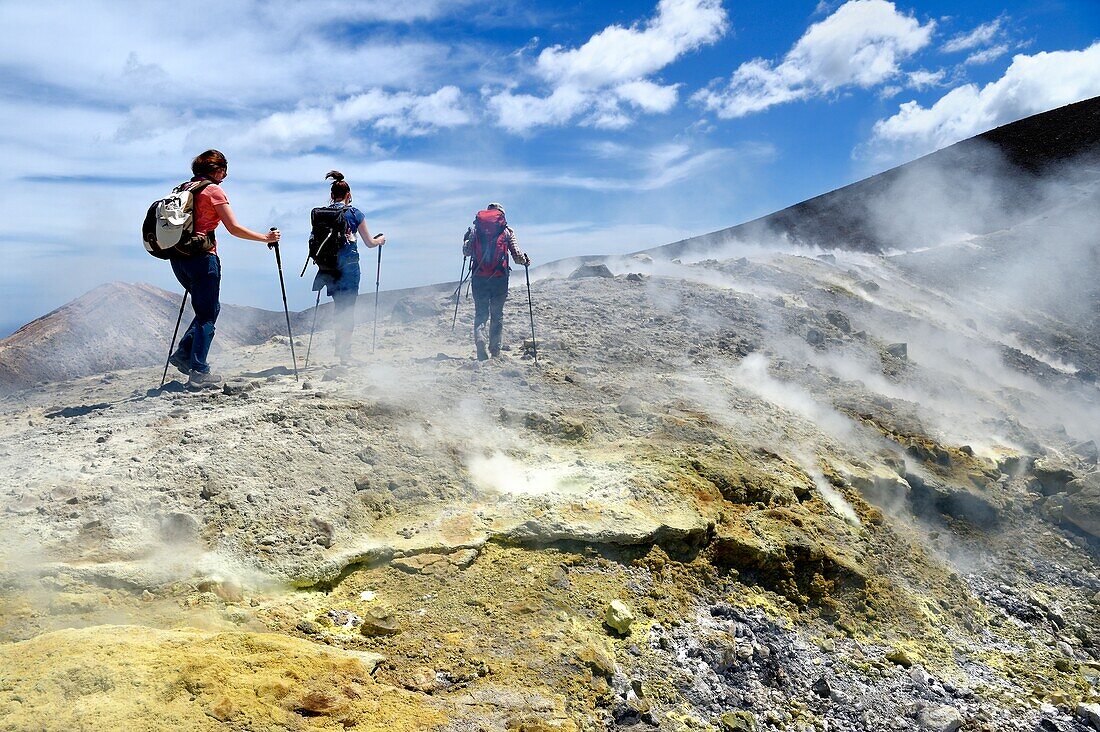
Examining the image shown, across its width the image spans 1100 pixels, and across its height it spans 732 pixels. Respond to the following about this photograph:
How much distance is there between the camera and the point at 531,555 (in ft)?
14.3

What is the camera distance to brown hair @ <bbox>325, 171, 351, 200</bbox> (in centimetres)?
730

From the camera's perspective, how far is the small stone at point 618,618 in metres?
4.00

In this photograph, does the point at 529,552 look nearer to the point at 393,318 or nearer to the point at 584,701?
the point at 584,701

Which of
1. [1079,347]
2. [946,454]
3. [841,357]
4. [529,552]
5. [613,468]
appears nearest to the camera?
[529,552]

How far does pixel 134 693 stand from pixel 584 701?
1972mm

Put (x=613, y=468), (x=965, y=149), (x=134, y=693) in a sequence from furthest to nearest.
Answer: (x=965, y=149), (x=613, y=468), (x=134, y=693)

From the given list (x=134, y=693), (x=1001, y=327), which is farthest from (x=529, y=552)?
(x=1001, y=327)

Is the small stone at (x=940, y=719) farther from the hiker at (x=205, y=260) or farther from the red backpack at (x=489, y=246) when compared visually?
the hiker at (x=205, y=260)

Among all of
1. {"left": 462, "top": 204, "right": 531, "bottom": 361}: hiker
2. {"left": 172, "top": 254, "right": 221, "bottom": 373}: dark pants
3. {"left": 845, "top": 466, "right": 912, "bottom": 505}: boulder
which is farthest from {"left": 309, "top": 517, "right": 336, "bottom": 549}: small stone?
{"left": 845, "top": 466, "right": 912, "bottom": 505}: boulder

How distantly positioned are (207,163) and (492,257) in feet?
9.87

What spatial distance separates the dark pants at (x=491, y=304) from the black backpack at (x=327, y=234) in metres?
1.51

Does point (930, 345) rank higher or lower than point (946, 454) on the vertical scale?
higher

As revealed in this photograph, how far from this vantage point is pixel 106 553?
3.66 meters

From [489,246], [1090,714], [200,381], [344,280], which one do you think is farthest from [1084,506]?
[200,381]
